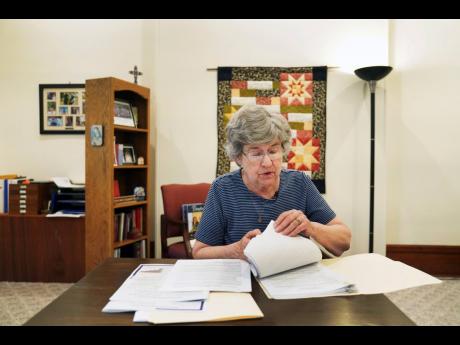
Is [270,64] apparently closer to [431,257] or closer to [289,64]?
[289,64]

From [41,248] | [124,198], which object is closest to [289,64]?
[124,198]

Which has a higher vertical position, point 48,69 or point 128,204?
point 48,69

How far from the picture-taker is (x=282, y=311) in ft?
2.51

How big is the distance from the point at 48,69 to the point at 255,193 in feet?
10.7

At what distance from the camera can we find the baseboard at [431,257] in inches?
144

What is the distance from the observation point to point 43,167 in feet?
12.3

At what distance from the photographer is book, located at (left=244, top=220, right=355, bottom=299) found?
0.87m

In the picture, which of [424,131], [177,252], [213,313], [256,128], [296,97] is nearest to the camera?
[213,313]

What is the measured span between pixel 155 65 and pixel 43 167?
1.65 m

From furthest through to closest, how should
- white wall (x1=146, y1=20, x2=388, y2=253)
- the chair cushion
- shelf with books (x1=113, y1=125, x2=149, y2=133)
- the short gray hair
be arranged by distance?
white wall (x1=146, y1=20, x2=388, y2=253), shelf with books (x1=113, y1=125, x2=149, y2=133), the chair cushion, the short gray hair

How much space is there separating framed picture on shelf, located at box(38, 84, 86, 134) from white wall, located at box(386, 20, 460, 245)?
3.31 metres

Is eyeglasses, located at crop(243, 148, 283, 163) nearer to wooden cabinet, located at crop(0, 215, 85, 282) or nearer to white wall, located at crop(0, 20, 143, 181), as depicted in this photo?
wooden cabinet, located at crop(0, 215, 85, 282)

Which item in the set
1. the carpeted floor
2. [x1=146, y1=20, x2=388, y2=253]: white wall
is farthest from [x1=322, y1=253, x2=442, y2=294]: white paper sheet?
[x1=146, y1=20, x2=388, y2=253]: white wall
